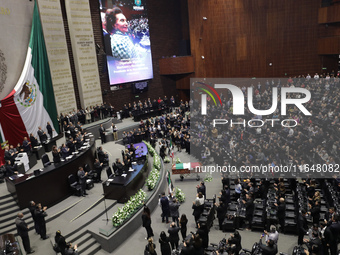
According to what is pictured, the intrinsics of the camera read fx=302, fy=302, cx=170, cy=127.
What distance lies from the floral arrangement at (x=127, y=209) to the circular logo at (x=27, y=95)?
928 centimetres

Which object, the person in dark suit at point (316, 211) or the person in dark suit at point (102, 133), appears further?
the person in dark suit at point (102, 133)

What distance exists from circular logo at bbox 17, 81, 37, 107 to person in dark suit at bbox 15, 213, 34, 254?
28.9 feet

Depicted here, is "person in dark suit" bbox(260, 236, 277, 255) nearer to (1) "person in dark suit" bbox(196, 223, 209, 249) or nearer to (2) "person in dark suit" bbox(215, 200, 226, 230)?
(1) "person in dark suit" bbox(196, 223, 209, 249)

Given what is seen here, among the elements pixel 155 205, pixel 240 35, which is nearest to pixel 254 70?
pixel 240 35

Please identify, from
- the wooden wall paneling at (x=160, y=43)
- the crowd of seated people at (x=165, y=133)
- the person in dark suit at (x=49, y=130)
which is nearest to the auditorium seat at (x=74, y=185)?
the person in dark suit at (x=49, y=130)

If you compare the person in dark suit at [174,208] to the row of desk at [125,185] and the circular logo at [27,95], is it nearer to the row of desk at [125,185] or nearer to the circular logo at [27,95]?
the row of desk at [125,185]

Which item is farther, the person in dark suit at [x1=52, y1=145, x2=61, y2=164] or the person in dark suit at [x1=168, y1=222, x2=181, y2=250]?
the person in dark suit at [x1=52, y1=145, x2=61, y2=164]

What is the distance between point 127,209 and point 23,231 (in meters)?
3.60

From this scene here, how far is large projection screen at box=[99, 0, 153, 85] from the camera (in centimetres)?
2594

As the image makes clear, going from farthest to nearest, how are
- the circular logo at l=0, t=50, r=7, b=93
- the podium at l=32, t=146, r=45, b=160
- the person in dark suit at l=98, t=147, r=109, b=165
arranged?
the circular logo at l=0, t=50, r=7, b=93, the person in dark suit at l=98, t=147, r=109, b=165, the podium at l=32, t=146, r=45, b=160

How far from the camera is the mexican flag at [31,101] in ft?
52.6

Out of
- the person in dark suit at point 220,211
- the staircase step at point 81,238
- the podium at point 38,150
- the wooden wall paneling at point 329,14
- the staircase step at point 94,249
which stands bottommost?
the staircase step at point 94,249

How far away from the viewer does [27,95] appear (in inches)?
678

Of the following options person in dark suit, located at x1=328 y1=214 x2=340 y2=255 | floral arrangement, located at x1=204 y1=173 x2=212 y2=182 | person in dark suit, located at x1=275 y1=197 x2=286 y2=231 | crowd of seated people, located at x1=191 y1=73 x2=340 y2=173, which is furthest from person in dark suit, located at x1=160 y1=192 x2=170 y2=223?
person in dark suit, located at x1=328 y1=214 x2=340 y2=255
